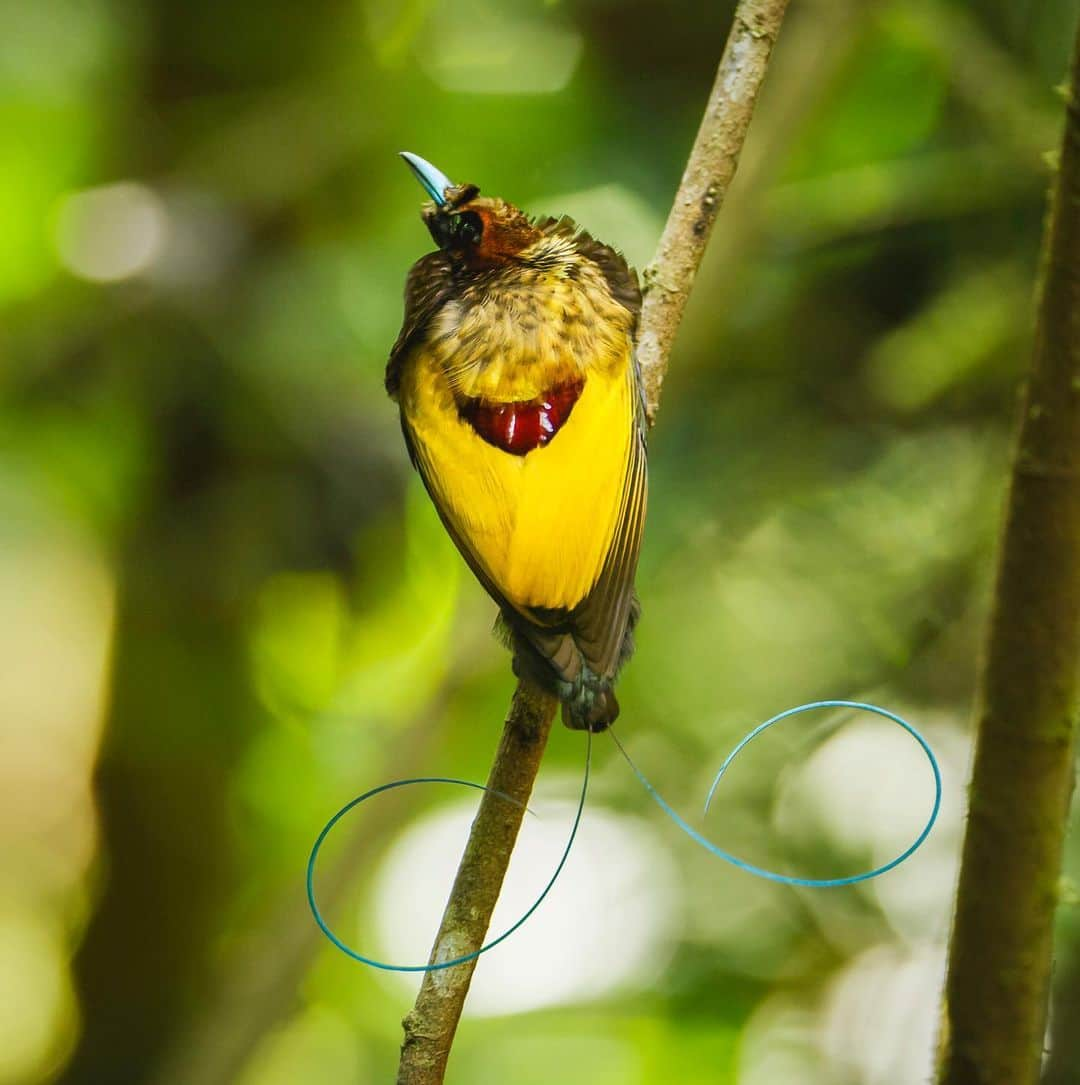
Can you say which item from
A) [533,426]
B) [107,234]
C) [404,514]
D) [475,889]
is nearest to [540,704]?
[475,889]

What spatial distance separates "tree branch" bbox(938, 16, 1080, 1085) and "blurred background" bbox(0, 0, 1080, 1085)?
5.51ft

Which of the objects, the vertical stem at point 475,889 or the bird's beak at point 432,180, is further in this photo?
the bird's beak at point 432,180

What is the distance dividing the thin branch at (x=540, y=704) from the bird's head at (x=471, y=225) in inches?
8.5

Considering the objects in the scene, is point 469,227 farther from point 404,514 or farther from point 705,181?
point 404,514

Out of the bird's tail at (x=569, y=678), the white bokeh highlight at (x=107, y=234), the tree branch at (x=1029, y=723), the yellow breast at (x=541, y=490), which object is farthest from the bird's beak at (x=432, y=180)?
the white bokeh highlight at (x=107, y=234)

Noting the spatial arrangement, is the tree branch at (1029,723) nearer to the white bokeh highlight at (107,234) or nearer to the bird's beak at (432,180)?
the bird's beak at (432,180)

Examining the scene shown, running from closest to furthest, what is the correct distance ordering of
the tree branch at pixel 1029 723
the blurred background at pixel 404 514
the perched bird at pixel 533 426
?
1. the tree branch at pixel 1029 723
2. the perched bird at pixel 533 426
3. the blurred background at pixel 404 514

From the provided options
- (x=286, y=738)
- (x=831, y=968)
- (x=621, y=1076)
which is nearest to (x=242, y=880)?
(x=286, y=738)

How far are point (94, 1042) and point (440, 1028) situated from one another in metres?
2.06

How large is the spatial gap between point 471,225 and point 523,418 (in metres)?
0.38

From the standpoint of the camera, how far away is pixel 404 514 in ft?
10.3

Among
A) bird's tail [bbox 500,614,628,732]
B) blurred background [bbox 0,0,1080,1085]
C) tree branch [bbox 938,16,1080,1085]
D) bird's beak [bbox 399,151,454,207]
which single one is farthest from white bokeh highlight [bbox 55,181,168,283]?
tree branch [bbox 938,16,1080,1085]

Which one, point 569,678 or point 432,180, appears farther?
point 432,180

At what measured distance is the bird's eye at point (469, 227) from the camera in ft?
6.19
